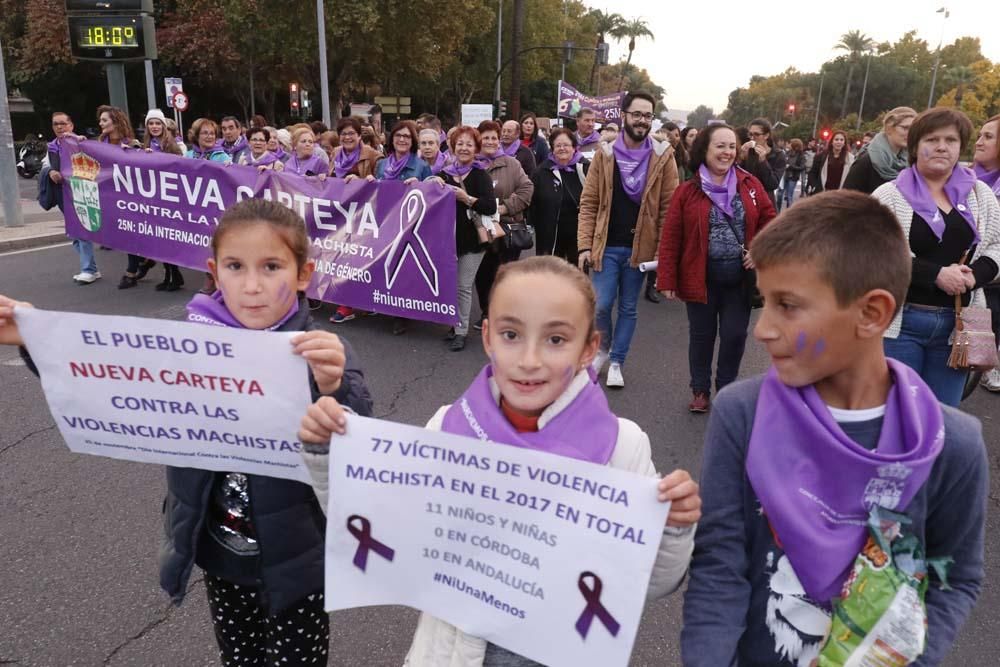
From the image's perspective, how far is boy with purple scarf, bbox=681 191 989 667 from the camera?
1.31 m

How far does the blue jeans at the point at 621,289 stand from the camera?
5.62m

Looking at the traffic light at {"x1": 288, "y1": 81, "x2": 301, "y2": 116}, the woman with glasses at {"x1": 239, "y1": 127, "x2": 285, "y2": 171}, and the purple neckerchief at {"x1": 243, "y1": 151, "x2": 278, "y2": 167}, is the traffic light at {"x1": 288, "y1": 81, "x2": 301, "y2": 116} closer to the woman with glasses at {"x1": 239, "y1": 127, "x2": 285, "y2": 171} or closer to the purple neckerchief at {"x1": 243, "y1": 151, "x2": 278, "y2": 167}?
the woman with glasses at {"x1": 239, "y1": 127, "x2": 285, "y2": 171}

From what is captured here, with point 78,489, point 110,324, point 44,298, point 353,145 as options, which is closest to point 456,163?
point 353,145

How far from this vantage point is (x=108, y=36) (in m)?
11.4

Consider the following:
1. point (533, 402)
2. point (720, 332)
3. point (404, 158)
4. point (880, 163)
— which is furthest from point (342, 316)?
point (533, 402)

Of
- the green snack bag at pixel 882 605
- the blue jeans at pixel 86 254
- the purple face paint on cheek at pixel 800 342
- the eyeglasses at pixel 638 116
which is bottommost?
the blue jeans at pixel 86 254

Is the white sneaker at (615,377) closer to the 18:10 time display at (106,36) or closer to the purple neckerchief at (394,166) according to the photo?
the purple neckerchief at (394,166)

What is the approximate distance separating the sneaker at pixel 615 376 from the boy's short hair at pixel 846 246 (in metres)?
4.24

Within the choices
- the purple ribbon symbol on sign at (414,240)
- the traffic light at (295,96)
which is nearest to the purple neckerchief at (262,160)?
the purple ribbon symbol on sign at (414,240)

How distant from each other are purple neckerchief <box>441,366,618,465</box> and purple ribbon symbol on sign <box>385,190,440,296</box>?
515 centimetres

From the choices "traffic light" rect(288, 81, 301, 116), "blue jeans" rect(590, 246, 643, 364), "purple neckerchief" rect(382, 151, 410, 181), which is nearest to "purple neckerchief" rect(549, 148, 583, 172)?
"purple neckerchief" rect(382, 151, 410, 181)

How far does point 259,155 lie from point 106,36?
4.76 m

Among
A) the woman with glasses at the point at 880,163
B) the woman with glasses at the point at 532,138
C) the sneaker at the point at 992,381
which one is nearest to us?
the woman with glasses at the point at 880,163

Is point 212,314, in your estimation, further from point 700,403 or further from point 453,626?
point 700,403
